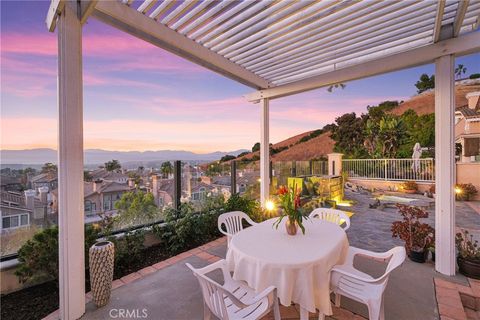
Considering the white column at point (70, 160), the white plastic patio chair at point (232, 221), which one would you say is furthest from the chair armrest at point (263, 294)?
the white column at point (70, 160)

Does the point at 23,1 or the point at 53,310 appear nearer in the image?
the point at 53,310

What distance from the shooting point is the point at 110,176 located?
3314mm

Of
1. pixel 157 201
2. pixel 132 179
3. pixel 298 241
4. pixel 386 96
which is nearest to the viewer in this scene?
pixel 298 241

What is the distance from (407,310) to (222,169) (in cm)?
389

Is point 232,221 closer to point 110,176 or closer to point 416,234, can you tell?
point 110,176

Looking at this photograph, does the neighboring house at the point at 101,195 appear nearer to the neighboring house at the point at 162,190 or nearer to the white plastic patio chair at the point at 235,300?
the neighboring house at the point at 162,190

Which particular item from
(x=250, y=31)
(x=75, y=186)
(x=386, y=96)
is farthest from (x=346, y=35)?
(x=386, y=96)

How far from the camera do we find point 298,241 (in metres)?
1.99

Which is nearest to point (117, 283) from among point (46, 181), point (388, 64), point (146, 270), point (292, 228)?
point (146, 270)

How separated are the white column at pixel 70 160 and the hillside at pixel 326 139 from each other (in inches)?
614

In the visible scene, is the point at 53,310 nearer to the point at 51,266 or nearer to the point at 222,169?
the point at 51,266

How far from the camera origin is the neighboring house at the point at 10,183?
229 cm

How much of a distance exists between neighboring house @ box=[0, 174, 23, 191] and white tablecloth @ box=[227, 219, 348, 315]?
250 cm

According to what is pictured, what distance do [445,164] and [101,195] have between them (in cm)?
457
